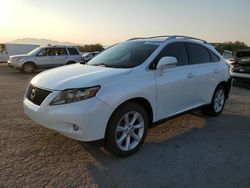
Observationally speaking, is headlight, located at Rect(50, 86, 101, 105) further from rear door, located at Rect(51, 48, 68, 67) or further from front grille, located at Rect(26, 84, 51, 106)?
rear door, located at Rect(51, 48, 68, 67)

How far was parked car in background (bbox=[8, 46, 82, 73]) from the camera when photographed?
16.0 meters

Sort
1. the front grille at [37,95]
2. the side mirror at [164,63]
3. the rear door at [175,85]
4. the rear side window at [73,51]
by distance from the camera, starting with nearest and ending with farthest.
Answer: the front grille at [37,95]
the side mirror at [164,63]
the rear door at [175,85]
the rear side window at [73,51]

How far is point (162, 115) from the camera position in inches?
173

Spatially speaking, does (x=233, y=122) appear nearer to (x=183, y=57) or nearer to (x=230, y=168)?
(x=183, y=57)

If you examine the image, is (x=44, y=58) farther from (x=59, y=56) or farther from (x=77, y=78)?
(x=77, y=78)

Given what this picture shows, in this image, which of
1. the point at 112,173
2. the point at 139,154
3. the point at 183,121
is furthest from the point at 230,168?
the point at 183,121

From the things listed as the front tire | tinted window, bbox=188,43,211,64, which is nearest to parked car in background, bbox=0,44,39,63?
tinted window, bbox=188,43,211,64

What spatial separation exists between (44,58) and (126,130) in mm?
13681

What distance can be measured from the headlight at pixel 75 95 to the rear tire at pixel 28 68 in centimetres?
1354

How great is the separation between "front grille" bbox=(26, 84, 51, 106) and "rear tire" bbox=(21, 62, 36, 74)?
1277 cm

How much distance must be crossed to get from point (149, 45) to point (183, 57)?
725 mm

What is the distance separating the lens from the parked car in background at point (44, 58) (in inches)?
628

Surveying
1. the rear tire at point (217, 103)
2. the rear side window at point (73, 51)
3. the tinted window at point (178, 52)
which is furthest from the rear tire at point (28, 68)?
the tinted window at point (178, 52)

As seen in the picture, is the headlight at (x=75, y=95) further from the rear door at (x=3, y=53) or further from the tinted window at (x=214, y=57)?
the rear door at (x=3, y=53)
